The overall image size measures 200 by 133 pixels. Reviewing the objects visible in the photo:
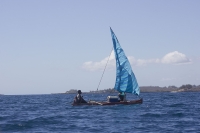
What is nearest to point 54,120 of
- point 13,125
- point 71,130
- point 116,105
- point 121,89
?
point 13,125

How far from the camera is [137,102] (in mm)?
48500

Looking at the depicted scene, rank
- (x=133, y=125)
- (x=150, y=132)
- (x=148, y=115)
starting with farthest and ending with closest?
1. (x=148, y=115)
2. (x=133, y=125)
3. (x=150, y=132)

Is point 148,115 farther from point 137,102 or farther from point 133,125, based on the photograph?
point 137,102

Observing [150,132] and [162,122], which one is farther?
[162,122]

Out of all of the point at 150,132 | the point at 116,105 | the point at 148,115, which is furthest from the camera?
the point at 116,105

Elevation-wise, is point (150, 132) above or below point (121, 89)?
below

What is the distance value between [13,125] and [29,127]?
5.29 ft

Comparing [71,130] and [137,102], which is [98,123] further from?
[137,102]

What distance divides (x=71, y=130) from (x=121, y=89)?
2334cm

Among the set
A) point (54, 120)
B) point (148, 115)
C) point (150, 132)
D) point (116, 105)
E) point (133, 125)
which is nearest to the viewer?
point (150, 132)

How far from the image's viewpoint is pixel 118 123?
30609 mm

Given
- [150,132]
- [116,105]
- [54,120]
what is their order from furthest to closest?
[116,105] → [54,120] → [150,132]

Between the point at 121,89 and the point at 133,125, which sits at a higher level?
the point at 121,89

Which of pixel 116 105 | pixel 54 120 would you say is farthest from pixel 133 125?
pixel 116 105
